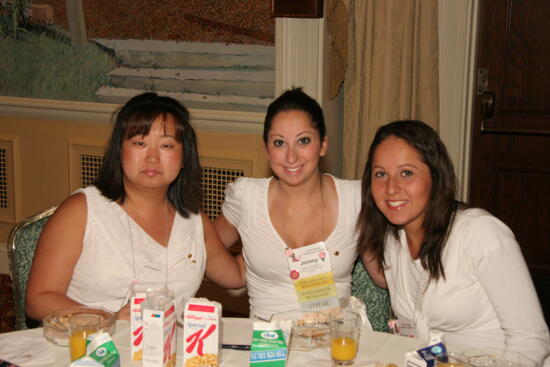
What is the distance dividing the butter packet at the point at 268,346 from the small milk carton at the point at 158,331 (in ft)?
0.71

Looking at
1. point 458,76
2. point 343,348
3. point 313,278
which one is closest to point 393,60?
point 458,76

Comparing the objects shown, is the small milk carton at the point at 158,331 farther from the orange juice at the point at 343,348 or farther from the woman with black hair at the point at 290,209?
the woman with black hair at the point at 290,209

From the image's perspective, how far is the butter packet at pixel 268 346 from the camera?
5.65 ft

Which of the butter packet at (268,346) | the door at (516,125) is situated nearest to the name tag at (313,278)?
the butter packet at (268,346)

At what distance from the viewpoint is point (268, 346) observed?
1726mm

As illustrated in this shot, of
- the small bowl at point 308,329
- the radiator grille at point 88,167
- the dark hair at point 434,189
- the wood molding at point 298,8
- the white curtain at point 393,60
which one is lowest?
the small bowl at point 308,329

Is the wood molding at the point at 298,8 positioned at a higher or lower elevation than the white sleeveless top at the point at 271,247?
higher

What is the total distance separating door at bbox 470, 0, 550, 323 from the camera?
4.22 meters

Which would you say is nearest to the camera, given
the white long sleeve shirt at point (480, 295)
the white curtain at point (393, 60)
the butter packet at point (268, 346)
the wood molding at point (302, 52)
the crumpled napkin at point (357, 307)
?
the butter packet at point (268, 346)

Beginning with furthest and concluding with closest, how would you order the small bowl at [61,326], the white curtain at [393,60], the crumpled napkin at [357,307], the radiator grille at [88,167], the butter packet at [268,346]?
the radiator grille at [88,167], the white curtain at [393,60], the crumpled napkin at [357,307], the small bowl at [61,326], the butter packet at [268,346]

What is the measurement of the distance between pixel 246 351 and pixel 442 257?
75 centimetres

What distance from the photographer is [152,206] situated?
8.10 ft

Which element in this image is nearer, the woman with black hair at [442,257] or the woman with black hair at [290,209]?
the woman with black hair at [442,257]

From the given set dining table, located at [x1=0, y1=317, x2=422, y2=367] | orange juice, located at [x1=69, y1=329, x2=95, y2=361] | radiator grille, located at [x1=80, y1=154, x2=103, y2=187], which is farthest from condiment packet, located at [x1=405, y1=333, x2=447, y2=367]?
radiator grille, located at [x1=80, y1=154, x2=103, y2=187]
